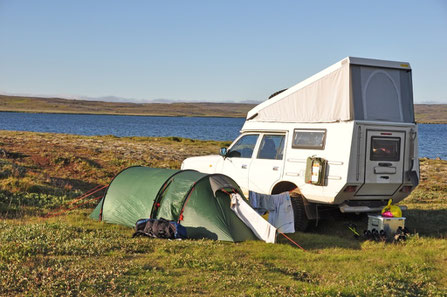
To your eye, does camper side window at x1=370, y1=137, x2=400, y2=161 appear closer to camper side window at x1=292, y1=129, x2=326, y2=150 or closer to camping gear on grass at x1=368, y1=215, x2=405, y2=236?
camper side window at x1=292, y1=129, x2=326, y2=150

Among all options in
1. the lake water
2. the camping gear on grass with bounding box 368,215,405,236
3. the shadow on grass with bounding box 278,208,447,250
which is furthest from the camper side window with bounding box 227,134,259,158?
the lake water

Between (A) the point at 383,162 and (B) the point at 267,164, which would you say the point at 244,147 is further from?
(A) the point at 383,162

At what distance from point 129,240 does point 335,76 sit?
552 centimetres

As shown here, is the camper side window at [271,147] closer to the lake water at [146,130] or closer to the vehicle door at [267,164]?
the vehicle door at [267,164]

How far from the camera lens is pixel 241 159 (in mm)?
12031

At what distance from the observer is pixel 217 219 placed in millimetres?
10102

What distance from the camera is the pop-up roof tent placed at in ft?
33.0

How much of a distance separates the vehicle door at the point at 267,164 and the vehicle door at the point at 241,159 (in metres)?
0.18

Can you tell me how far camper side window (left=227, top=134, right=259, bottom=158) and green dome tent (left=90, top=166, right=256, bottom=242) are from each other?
1.46m

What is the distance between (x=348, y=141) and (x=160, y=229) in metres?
4.24

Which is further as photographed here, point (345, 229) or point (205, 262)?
point (345, 229)

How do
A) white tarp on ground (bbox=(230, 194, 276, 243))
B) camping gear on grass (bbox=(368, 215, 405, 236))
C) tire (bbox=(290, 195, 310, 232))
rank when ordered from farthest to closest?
tire (bbox=(290, 195, 310, 232)), camping gear on grass (bbox=(368, 215, 405, 236)), white tarp on ground (bbox=(230, 194, 276, 243))

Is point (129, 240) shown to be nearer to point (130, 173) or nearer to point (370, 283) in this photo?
point (130, 173)

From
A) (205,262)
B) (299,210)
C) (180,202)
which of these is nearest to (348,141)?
(299,210)
